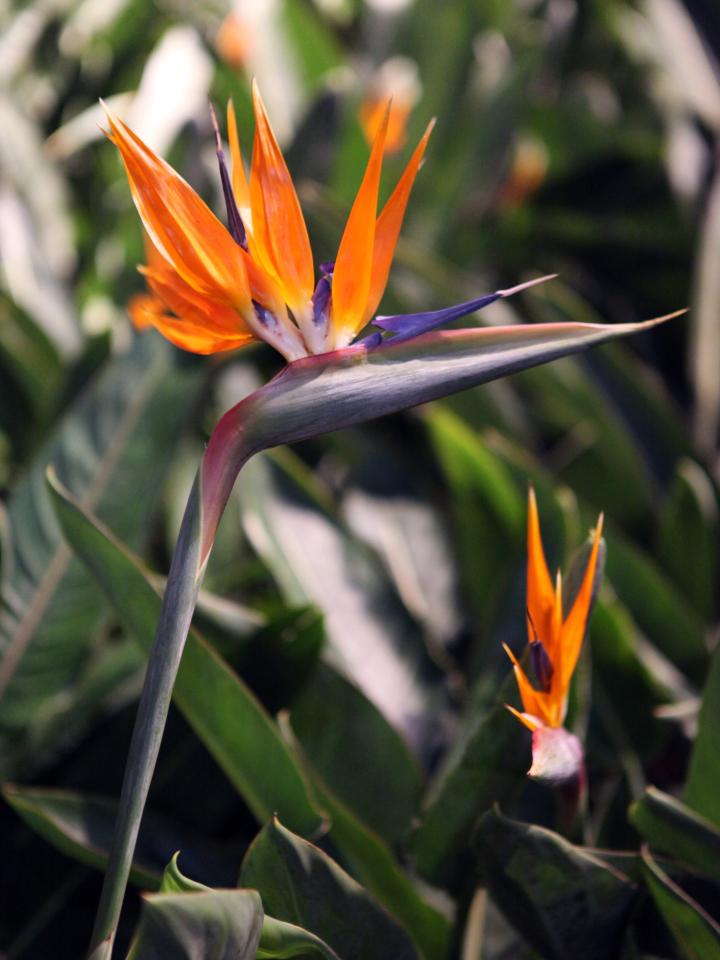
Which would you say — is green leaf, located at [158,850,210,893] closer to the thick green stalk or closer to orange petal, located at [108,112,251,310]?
the thick green stalk

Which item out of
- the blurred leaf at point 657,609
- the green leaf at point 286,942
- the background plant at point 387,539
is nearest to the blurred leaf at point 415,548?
the background plant at point 387,539

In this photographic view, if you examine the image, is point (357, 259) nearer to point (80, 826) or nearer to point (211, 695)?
point (211, 695)

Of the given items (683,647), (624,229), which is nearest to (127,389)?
(683,647)

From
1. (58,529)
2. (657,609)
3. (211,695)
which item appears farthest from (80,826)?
(657,609)

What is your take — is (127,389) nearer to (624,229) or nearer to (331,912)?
(331,912)

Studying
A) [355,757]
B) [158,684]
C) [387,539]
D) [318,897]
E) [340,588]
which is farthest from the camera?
[387,539]

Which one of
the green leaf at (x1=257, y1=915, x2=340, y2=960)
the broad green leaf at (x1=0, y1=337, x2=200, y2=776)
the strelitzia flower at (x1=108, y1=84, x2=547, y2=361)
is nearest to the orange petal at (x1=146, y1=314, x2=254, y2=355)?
the strelitzia flower at (x1=108, y1=84, x2=547, y2=361)
